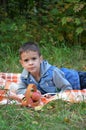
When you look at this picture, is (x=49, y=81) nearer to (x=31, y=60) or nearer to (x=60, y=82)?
(x=60, y=82)

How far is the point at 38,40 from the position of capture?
24.6ft

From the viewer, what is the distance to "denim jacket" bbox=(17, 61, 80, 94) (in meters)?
4.70

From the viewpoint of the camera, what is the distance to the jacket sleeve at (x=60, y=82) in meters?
4.68

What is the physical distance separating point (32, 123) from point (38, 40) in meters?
4.01

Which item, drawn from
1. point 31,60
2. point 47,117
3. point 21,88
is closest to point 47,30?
point 21,88

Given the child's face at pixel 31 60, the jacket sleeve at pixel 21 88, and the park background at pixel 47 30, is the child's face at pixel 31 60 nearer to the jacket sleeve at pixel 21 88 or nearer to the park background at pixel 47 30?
the jacket sleeve at pixel 21 88

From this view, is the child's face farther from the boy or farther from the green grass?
the green grass

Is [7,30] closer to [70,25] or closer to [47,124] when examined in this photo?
[70,25]

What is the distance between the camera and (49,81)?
4.78 metres

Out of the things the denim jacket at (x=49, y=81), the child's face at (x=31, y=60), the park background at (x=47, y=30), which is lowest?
the park background at (x=47, y=30)

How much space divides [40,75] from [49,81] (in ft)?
0.42

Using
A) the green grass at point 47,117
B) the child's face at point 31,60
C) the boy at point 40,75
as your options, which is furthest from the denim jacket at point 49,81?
the green grass at point 47,117

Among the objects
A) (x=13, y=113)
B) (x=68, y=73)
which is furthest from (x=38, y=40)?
(x=13, y=113)

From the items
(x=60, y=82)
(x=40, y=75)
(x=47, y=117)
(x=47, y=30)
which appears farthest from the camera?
(x=47, y=30)
